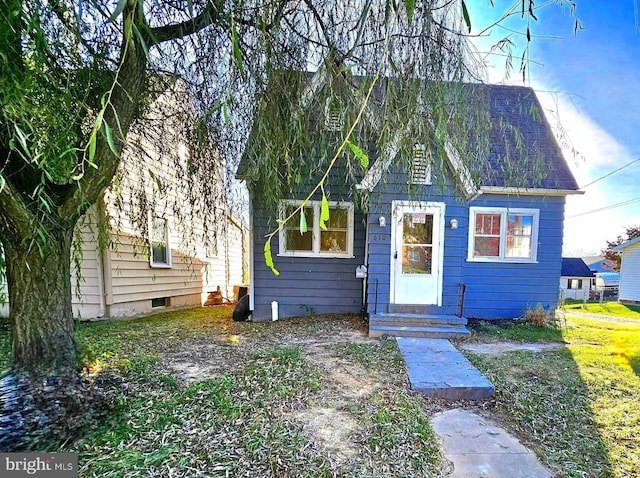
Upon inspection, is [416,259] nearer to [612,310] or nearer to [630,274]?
[612,310]

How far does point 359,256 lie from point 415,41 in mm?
4522

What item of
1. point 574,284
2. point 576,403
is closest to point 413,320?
A: point 576,403

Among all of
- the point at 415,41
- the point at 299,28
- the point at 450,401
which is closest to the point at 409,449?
the point at 450,401

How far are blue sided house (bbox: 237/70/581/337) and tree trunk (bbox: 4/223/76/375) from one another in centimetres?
323

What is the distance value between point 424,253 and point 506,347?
195 cm

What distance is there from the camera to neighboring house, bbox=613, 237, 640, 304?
15.4 m

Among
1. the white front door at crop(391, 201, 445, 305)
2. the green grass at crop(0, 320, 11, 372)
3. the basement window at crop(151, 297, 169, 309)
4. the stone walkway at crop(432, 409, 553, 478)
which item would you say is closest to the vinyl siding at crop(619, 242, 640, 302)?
the white front door at crop(391, 201, 445, 305)

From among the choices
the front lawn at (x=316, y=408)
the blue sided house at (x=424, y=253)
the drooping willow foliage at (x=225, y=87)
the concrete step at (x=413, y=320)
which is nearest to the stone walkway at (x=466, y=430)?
the front lawn at (x=316, y=408)

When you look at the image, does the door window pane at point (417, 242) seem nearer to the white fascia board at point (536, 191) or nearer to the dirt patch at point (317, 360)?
the dirt patch at point (317, 360)

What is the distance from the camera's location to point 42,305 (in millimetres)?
2377

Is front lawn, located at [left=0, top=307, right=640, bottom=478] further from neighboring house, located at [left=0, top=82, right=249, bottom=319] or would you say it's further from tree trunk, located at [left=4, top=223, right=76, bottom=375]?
neighboring house, located at [left=0, top=82, right=249, bottom=319]

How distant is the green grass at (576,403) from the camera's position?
86.6 inches

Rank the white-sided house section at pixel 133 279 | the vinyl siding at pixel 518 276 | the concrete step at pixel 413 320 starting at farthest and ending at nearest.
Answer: the vinyl siding at pixel 518 276
the white-sided house section at pixel 133 279
the concrete step at pixel 413 320

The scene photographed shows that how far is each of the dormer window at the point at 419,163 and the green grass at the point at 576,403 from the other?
2.33 m
